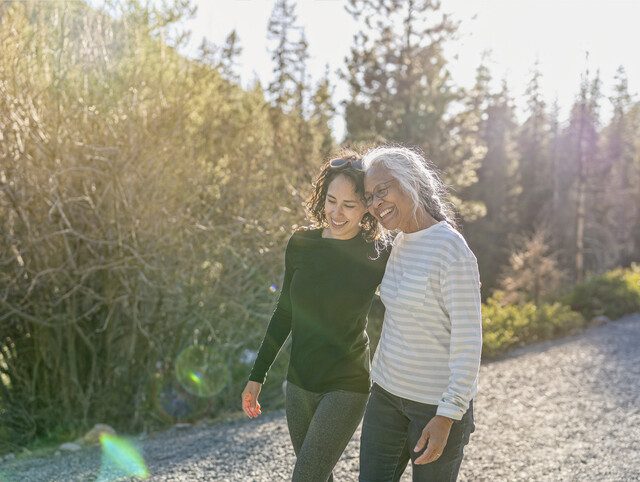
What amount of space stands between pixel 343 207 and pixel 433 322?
2.03 ft

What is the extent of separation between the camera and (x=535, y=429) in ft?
21.2

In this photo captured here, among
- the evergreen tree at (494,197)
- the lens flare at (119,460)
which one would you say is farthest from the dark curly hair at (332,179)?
the evergreen tree at (494,197)

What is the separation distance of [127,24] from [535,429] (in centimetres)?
519

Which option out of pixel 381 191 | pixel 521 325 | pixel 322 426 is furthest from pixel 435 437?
pixel 521 325

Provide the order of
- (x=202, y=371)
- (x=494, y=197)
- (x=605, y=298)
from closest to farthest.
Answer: (x=202, y=371) < (x=605, y=298) < (x=494, y=197)

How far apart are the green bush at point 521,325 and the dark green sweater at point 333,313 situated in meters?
8.99

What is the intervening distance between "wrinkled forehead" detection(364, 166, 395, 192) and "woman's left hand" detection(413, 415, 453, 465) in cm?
75

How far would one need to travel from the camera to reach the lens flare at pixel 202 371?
8125 mm

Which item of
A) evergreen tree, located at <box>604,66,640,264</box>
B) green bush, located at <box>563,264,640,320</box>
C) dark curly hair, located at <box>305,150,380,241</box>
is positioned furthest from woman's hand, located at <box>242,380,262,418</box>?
evergreen tree, located at <box>604,66,640,264</box>

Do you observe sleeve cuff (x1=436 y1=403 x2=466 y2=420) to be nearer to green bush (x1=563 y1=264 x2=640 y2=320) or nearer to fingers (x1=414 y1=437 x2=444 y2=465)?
fingers (x1=414 y1=437 x2=444 y2=465)

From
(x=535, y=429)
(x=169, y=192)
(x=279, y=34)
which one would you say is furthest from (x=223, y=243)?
(x=279, y=34)

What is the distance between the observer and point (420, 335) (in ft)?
7.34

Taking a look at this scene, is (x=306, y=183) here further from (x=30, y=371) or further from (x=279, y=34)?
(x=279, y=34)

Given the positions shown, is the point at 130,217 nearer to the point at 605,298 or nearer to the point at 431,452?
the point at 431,452
